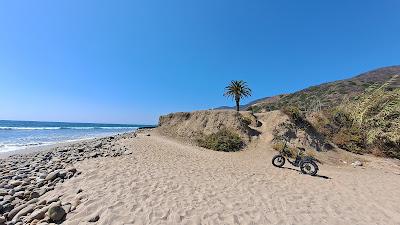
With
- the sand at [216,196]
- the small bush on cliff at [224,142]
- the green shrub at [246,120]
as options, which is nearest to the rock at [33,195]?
the sand at [216,196]

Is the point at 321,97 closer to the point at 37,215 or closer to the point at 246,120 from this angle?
the point at 246,120

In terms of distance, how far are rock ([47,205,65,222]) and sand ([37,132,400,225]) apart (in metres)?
0.18

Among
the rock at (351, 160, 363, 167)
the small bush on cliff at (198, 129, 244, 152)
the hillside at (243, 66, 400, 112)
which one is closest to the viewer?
the rock at (351, 160, 363, 167)

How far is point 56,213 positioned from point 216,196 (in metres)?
4.47

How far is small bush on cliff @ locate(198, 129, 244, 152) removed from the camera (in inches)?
876

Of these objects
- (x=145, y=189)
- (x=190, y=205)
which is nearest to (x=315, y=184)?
(x=190, y=205)

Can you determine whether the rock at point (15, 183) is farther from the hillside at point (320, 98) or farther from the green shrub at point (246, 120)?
the hillside at point (320, 98)

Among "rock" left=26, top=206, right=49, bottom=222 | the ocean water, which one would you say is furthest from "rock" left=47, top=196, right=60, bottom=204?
the ocean water

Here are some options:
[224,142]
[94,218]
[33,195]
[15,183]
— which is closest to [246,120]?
[224,142]

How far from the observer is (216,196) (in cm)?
821

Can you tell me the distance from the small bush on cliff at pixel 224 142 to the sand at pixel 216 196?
31.5 feet

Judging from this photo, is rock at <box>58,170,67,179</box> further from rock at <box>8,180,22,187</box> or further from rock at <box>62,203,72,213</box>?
rock at <box>62,203,72,213</box>

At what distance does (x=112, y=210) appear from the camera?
6.49 metres

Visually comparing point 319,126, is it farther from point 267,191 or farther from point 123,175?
point 123,175
